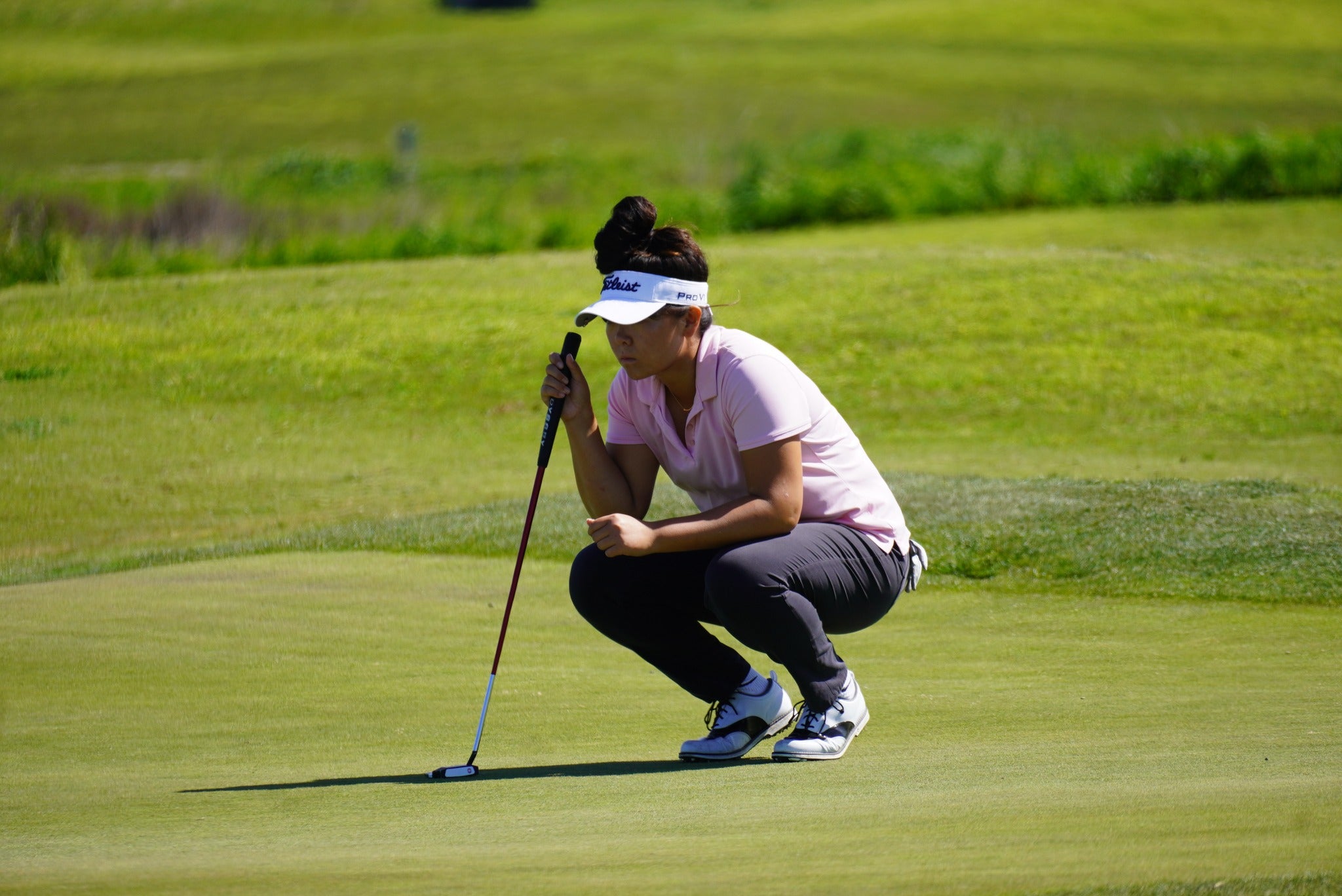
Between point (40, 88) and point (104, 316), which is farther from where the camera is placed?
point (40, 88)

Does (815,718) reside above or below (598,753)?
above

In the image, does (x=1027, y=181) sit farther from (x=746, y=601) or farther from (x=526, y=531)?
(x=746, y=601)

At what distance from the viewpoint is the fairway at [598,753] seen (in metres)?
3.02

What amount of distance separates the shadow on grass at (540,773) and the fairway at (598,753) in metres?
0.02

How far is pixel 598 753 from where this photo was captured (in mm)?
4539

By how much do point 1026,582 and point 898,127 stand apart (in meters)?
36.0

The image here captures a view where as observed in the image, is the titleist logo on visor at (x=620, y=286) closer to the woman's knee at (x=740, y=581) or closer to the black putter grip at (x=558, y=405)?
the black putter grip at (x=558, y=405)

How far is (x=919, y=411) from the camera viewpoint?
1478cm

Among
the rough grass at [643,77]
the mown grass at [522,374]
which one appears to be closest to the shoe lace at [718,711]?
the mown grass at [522,374]

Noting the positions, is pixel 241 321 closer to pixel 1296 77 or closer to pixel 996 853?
pixel 996 853

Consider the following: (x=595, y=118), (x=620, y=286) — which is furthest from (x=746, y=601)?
(x=595, y=118)

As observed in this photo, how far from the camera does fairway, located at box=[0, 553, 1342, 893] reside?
3018 mm

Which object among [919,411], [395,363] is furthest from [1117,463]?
[395,363]

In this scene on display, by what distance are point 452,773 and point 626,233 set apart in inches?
57.0
